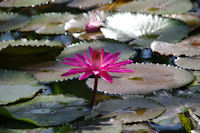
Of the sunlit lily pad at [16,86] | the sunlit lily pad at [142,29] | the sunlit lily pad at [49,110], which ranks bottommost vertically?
the sunlit lily pad at [49,110]

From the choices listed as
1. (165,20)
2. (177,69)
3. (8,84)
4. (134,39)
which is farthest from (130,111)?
(165,20)

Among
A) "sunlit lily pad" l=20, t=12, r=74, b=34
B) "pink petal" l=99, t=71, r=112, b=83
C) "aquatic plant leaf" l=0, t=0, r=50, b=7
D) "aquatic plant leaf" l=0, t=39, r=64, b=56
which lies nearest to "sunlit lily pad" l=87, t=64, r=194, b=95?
"pink petal" l=99, t=71, r=112, b=83

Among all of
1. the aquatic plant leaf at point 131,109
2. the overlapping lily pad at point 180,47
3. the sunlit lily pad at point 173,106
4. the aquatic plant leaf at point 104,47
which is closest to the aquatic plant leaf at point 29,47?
the aquatic plant leaf at point 104,47

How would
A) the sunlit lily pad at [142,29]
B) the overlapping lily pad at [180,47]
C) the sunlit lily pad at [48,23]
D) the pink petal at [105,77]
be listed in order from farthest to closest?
the sunlit lily pad at [48,23] < the sunlit lily pad at [142,29] < the overlapping lily pad at [180,47] < the pink petal at [105,77]

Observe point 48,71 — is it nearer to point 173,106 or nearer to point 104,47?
point 104,47

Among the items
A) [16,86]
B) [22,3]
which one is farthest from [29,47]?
[22,3]

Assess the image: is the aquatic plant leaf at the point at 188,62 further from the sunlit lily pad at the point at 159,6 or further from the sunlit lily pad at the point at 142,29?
the sunlit lily pad at the point at 159,6

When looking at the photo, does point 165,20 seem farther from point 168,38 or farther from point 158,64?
point 158,64

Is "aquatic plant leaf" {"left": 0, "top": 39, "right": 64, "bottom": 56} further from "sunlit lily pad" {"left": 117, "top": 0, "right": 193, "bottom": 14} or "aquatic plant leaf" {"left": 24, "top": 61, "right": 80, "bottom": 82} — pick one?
"sunlit lily pad" {"left": 117, "top": 0, "right": 193, "bottom": 14}
